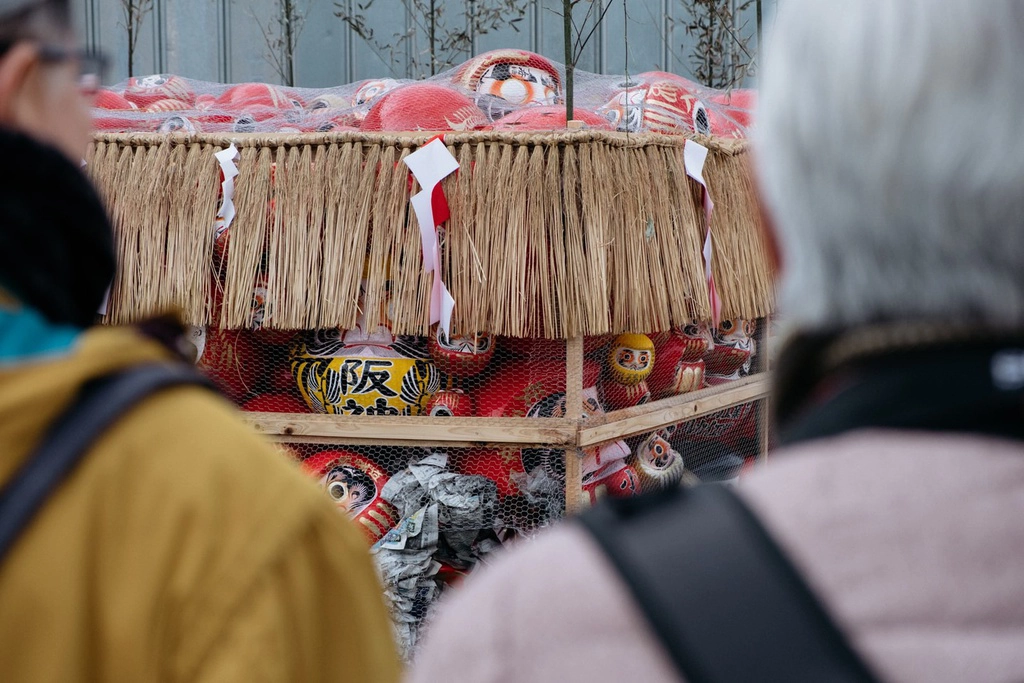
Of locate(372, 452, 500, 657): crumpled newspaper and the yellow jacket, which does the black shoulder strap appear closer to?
the yellow jacket

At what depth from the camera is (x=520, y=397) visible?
384 cm

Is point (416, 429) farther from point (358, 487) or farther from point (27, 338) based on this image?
point (27, 338)

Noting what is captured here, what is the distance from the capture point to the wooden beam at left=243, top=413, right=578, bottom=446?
3596 millimetres

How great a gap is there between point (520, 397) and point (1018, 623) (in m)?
3.08

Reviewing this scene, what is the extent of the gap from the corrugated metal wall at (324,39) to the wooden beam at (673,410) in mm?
5344

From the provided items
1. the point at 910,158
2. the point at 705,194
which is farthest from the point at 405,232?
the point at 910,158

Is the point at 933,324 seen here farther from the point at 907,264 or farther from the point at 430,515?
the point at 430,515

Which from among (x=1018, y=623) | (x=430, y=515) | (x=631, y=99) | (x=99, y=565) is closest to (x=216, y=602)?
(x=99, y=565)

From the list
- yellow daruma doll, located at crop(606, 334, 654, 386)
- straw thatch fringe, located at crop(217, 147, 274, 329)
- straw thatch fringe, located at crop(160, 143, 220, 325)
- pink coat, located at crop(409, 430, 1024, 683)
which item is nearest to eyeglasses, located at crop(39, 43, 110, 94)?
pink coat, located at crop(409, 430, 1024, 683)

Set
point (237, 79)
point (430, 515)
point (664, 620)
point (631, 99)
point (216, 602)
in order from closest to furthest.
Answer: point (664, 620), point (216, 602), point (430, 515), point (631, 99), point (237, 79)

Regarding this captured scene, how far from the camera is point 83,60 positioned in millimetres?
1163

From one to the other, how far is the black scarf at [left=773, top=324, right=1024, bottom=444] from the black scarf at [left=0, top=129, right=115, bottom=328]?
2.53ft

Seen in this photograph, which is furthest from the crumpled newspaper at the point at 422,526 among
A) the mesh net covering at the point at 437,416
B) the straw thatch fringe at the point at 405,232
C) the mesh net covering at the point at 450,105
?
the mesh net covering at the point at 450,105

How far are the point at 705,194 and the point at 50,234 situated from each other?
3387mm
